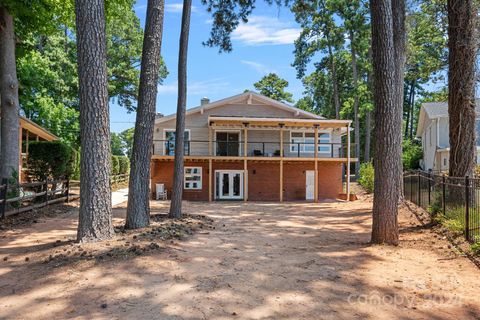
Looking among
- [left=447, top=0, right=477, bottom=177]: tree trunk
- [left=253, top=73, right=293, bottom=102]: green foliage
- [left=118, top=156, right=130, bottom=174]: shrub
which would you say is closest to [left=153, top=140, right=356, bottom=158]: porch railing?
[left=447, top=0, right=477, bottom=177]: tree trunk

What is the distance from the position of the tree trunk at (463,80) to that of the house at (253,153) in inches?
509

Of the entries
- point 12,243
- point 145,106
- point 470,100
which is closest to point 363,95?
point 470,100

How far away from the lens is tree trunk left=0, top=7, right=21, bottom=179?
507 inches

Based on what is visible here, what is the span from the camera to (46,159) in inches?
595

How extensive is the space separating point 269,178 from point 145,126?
15.4 metres

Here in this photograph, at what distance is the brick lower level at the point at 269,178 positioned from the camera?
901 inches

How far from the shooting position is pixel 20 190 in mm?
12977

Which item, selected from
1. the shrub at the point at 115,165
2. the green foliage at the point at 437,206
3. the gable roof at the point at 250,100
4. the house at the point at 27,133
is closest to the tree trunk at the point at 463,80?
the green foliage at the point at 437,206

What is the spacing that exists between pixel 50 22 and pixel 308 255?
44.2ft

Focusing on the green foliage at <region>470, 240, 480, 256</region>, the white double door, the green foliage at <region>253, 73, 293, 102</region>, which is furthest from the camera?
the green foliage at <region>253, 73, 293, 102</region>

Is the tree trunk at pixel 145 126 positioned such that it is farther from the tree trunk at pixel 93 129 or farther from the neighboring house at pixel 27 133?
the neighboring house at pixel 27 133

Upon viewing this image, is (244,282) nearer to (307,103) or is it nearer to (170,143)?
(170,143)

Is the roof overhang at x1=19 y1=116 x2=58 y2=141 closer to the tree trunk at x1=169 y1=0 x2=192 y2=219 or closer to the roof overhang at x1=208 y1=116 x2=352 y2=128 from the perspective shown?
the roof overhang at x1=208 y1=116 x2=352 y2=128

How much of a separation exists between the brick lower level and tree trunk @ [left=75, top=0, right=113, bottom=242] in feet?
52.9
